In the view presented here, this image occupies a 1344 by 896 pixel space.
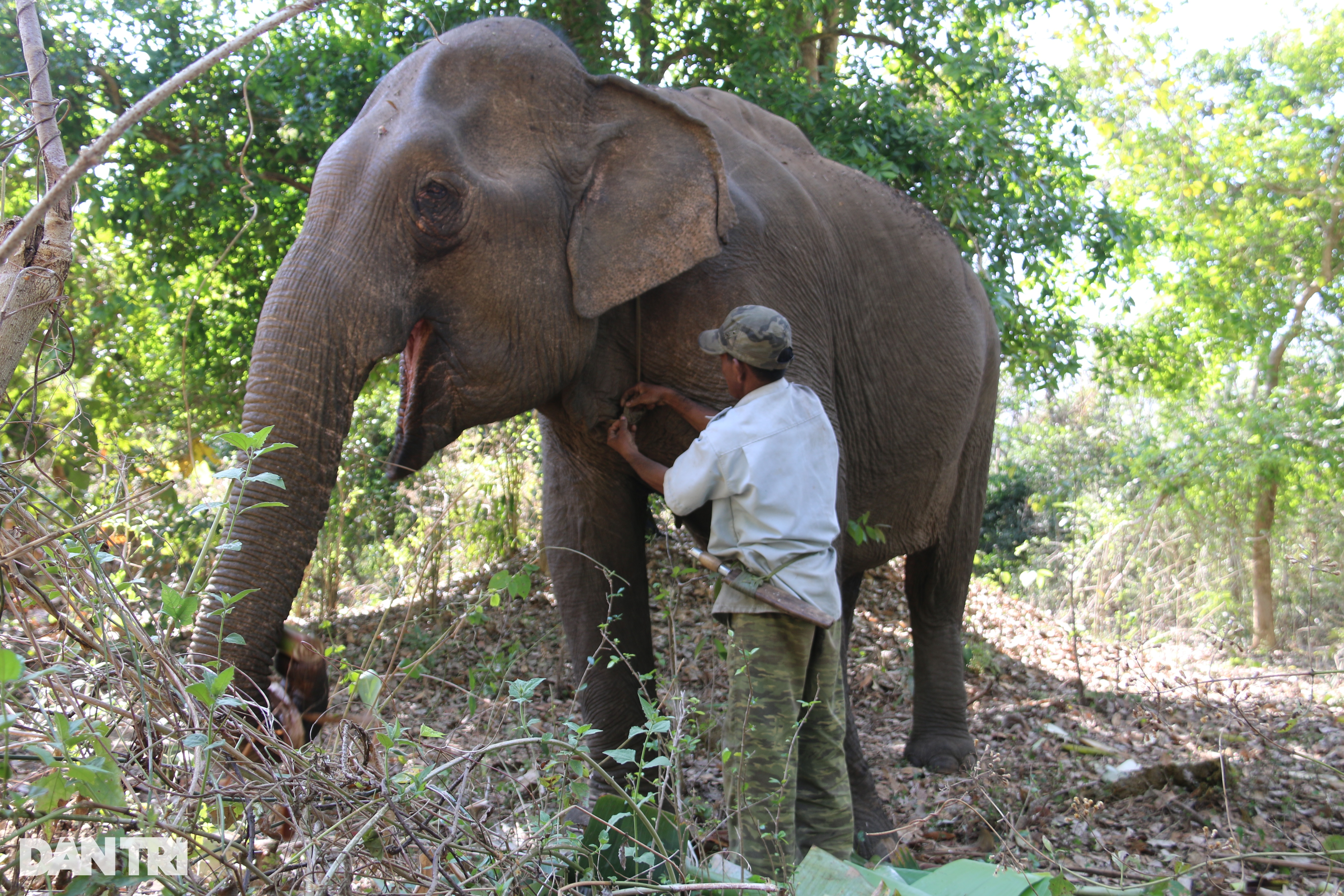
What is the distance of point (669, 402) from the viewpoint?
418 centimetres

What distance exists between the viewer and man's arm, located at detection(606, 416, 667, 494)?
156 inches

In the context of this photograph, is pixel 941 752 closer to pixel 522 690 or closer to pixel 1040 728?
pixel 1040 728

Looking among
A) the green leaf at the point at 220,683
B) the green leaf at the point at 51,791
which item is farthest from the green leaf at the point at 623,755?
the green leaf at the point at 51,791

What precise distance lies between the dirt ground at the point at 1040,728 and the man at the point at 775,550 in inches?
11.3

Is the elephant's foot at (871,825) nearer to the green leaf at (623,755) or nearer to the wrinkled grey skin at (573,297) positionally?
the wrinkled grey skin at (573,297)

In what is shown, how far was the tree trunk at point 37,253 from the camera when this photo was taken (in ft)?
7.16

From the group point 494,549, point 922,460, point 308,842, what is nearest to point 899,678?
point 922,460

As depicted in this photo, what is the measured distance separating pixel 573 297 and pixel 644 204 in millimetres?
444

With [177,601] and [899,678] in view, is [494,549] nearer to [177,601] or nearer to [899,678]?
[899,678]

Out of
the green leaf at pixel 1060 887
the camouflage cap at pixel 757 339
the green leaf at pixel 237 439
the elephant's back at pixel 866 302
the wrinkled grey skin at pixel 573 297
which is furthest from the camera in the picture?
the elephant's back at pixel 866 302

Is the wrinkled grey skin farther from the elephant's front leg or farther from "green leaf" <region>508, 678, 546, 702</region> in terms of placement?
"green leaf" <region>508, 678, 546, 702</region>

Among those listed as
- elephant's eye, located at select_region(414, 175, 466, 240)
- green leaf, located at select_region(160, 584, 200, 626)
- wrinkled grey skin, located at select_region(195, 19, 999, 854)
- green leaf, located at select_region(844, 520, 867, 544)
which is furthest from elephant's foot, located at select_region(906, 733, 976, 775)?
green leaf, located at select_region(160, 584, 200, 626)

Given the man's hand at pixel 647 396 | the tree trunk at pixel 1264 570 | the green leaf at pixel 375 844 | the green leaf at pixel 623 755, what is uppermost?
the man's hand at pixel 647 396

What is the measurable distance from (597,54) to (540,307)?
405 centimetres
